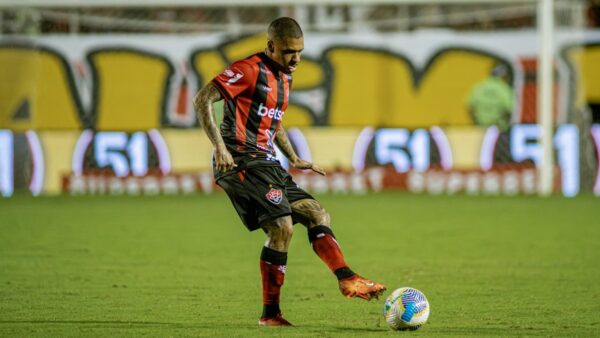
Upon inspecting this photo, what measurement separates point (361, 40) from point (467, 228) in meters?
9.81

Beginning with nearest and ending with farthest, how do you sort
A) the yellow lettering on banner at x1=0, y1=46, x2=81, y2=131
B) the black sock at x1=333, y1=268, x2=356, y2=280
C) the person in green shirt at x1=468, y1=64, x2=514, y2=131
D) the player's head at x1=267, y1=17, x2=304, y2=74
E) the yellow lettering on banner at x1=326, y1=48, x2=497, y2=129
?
the black sock at x1=333, y1=268, x2=356, y2=280
the player's head at x1=267, y1=17, x2=304, y2=74
the yellow lettering on banner at x1=0, y1=46, x2=81, y2=131
the person in green shirt at x1=468, y1=64, x2=514, y2=131
the yellow lettering on banner at x1=326, y1=48, x2=497, y2=129

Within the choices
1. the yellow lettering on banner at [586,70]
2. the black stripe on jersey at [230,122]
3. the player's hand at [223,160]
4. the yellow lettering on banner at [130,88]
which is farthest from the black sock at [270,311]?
the yellow lettering on banner at [586,70]

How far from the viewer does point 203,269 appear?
9797 mm

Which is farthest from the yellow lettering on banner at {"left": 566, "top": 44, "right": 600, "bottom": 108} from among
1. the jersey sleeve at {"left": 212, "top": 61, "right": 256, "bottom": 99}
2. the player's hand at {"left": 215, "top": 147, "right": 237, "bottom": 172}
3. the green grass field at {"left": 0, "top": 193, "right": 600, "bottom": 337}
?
the player's hand at {"left": 215, "top": 147, "right": 237, "bottom": 172}

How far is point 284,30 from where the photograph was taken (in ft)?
22.3

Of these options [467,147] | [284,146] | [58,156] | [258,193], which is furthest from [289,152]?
[58,156]

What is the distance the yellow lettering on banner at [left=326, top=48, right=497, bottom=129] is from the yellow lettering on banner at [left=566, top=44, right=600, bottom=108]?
2035 mm

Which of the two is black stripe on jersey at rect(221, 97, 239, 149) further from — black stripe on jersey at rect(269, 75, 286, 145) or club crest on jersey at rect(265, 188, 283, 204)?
club crest on jersey at rect(265, 188, 283, 204)

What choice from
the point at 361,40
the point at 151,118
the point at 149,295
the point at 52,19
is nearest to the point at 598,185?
the point at 361,40

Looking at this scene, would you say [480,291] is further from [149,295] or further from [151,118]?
[151,118]

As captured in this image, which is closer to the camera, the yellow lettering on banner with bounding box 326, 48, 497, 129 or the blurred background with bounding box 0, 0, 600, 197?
the blurred background with bounding box 0, 0, 600, 197

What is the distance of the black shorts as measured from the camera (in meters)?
6.76

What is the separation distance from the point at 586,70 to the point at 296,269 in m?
15.2

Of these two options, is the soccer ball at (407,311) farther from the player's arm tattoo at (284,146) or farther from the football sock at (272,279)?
the player's arm tattoo at (284,146)
